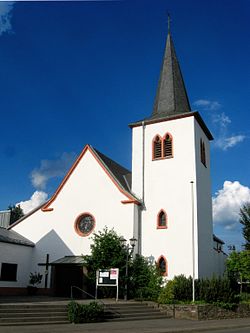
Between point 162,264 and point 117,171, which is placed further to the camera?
point 117,171

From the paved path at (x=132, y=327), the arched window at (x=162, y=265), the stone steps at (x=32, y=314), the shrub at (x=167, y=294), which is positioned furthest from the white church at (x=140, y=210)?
the stone steps at (x=32, y=314)

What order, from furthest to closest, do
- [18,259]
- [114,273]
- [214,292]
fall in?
[18,259], [114,273], [214,292]

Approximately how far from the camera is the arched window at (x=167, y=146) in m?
29.3

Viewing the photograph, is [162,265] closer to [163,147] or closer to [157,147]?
[163,147]

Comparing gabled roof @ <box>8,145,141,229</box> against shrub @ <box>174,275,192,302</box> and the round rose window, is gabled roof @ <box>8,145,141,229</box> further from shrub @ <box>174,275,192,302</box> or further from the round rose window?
shrub @ <box>174,275,192,302</box>

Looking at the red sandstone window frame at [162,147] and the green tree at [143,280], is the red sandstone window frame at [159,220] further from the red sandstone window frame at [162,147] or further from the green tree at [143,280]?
the red sandstone window frame at [162,147]

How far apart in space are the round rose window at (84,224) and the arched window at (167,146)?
24.1 feet

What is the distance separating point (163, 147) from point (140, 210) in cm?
509

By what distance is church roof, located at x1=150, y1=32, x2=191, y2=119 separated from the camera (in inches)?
1227

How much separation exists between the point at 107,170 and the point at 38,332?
16.5m

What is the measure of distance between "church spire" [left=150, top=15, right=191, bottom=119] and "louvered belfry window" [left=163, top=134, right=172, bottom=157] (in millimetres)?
1831

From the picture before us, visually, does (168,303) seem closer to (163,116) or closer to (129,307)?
(129,307)

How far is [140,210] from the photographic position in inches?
1125

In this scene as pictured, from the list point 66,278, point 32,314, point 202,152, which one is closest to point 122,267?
point 66,278
